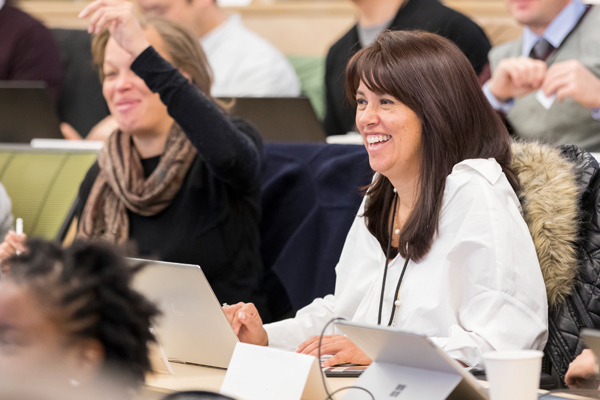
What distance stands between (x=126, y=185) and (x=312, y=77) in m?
2.37

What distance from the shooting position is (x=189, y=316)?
142cm

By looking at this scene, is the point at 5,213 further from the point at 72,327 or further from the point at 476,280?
the point at 72,327

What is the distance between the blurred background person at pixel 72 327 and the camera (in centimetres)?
79

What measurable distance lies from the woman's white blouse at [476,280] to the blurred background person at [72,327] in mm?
622

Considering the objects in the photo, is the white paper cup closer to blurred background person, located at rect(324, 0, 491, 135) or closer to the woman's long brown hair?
the woman's long brown hair

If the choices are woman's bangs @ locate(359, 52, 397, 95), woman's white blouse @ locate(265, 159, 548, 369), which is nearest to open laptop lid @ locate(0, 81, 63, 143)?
woman's bangs @ locate(359, 52, 397, 95)

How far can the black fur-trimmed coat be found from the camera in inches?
57.4

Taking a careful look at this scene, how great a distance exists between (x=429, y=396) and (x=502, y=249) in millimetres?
436

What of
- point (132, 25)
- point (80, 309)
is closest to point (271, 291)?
point (132, 25)

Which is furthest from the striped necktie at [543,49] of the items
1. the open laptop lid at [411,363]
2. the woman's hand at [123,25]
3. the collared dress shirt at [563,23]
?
the open laptop lid at [411,363]

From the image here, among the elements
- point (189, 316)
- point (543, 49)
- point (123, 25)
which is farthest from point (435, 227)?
point (543, 49)

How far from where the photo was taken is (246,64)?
387 centimetres

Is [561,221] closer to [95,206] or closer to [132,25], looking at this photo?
[132,25]

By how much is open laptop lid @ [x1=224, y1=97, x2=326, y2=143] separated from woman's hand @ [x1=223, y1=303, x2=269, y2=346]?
4.02 ft
